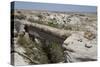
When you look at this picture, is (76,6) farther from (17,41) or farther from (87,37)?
(17,41)

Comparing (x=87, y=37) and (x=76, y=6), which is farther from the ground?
(x=76, y=6)

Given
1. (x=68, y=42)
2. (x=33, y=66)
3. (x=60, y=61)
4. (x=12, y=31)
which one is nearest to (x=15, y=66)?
(x=33, y=66)

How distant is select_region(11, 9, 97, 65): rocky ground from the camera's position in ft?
→ 7.09

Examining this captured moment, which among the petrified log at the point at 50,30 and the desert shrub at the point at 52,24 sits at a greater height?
the desert shrub at the point at 52,24

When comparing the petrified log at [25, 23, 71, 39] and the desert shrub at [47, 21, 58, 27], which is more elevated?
the desert shrub at [47, 21, 58, 27]

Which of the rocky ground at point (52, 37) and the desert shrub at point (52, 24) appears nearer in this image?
the rocky ground at point (52, 37)

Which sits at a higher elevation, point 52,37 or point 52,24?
point 52,24

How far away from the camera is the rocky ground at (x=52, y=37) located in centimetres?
216

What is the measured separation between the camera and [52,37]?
7.60 feet

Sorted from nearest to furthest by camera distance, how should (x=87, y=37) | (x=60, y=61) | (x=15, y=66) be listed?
(x=15, y=66), (x=60, y=61), (x=87, y=37)

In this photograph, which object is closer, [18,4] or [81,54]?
[18,4]

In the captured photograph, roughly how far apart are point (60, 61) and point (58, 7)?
24.8 inches

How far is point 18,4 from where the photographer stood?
2.14 metres

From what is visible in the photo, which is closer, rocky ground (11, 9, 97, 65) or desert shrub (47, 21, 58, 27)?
rocky ground (11, 9, 97, 65)
